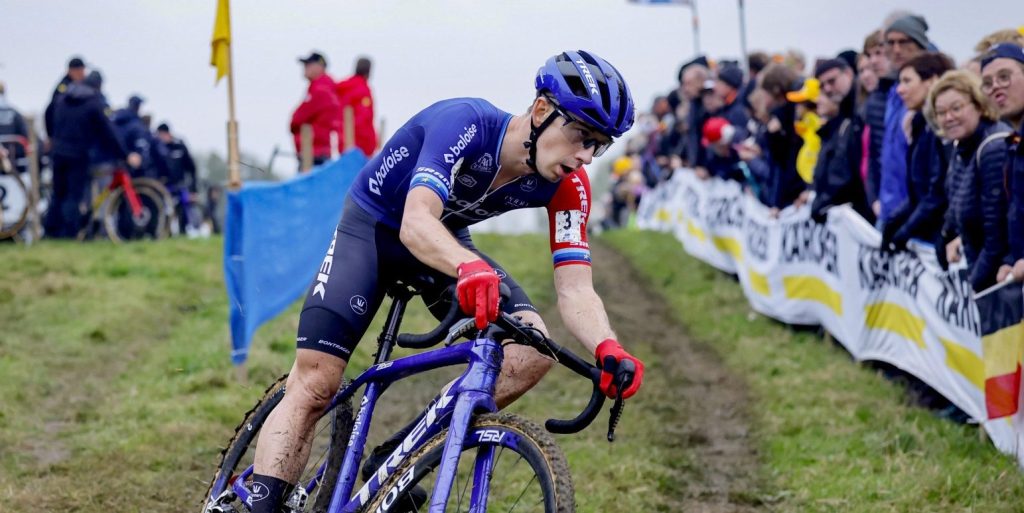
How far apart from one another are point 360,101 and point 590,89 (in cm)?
1286

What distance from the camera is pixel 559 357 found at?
416 cm

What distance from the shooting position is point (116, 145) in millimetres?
17688

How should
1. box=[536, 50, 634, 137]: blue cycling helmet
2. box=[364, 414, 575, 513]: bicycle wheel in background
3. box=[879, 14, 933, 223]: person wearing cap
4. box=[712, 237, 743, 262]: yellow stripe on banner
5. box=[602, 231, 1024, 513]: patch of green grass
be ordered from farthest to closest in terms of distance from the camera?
1. box=[712, 237, 743, 262]: yellow stripe on banner
2. box=[879, 14, 933, 223]: person wearing cap
3. box=[602, 231, 1024, 513]: patch of green grass
4. box=[536, 50, 634, 137]: blue cycling helmet
5. box=[364, 414, 575, 513]: bicycle wheel in background

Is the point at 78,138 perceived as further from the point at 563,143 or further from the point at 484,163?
the point at 563,143

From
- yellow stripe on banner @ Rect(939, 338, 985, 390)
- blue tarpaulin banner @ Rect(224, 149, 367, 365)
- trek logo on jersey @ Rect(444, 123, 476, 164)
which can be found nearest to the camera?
trek logo on jersey @ Rect(444, 123, 476, 164)

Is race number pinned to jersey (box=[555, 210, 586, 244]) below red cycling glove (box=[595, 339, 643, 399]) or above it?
above

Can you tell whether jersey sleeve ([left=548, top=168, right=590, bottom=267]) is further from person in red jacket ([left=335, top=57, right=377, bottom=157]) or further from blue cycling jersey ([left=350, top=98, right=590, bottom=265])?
person in red jacket ([left=335, top=57, right=377, bottom=157])

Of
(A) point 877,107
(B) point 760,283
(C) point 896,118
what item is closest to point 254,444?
(C) point 896,118

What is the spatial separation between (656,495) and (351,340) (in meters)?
2.57

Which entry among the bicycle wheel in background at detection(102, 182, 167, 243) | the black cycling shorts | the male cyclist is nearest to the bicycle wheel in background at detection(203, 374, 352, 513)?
the male cyclist

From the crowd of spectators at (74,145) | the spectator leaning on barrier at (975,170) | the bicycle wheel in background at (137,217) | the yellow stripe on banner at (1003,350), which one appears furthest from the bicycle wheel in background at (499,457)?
the bicycle wheel in background at (137,217)

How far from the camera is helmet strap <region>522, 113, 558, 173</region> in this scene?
15.0 feet

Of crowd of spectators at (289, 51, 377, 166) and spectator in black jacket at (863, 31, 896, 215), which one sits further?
crowd of spectators at (289, 51, 377, 166)

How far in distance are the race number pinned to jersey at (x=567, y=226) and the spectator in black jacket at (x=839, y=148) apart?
6.13m
